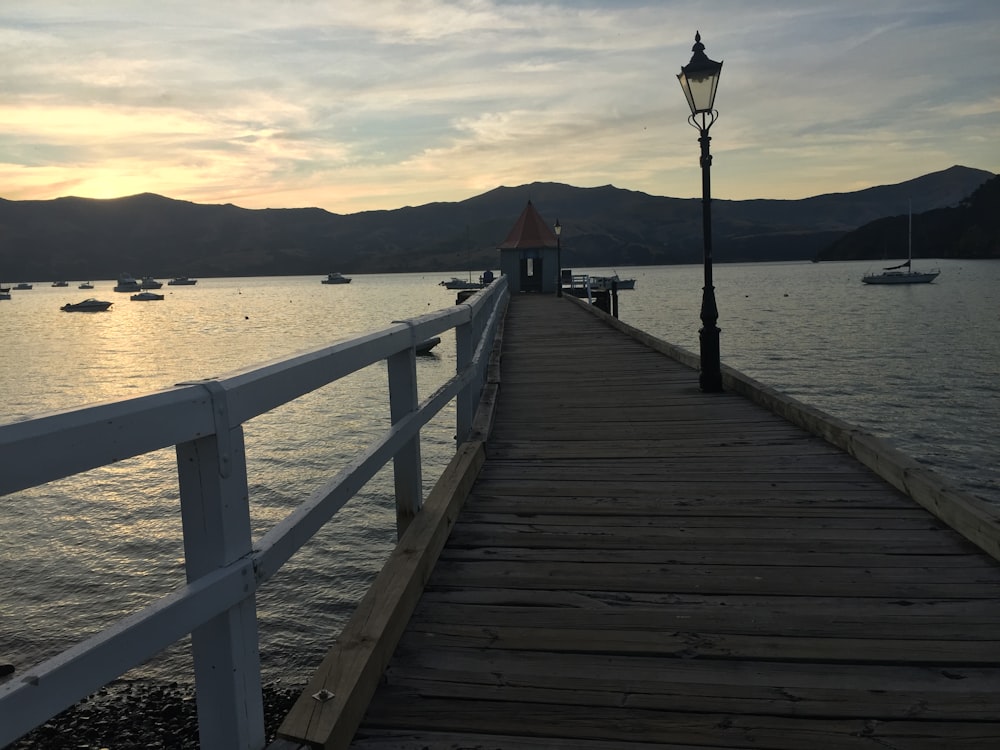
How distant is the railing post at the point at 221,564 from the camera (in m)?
1.79

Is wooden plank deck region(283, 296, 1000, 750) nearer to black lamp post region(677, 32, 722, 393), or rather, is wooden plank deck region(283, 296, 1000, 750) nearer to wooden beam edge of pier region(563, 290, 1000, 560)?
wooden beam edge of pier region(563, 290, 1000, 560)

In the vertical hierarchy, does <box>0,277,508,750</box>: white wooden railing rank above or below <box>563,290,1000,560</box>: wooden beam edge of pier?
above

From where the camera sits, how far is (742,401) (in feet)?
27.7

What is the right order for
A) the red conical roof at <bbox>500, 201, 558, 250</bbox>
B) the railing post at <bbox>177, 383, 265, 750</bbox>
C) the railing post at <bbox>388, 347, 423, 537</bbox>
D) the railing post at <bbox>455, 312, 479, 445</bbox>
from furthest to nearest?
the red conical roof at <bbox>500, 201, 558, 250</bbox> < the railing post at <bbox>455, 312, 479, 445</bbox> < the railing post at <bbox>388, 347, 423, 537</bbox> < the railing post at <bbox>177, 383, 265, 750</bbox>

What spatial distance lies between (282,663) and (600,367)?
6.25 metres

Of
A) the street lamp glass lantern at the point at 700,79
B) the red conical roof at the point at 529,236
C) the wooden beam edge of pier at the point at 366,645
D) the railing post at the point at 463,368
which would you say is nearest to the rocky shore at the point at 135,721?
the railing post at the point at 463,368

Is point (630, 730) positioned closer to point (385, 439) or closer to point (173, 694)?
point (385, 439)

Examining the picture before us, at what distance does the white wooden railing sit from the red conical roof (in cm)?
4016

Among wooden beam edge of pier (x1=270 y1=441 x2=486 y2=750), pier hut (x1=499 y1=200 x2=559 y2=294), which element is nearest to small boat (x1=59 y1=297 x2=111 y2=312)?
pier hut (x1=499 y1=200 x2=559 y2=294)

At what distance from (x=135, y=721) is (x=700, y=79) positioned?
927 centimetres

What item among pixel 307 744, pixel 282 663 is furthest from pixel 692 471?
pixel 282 663

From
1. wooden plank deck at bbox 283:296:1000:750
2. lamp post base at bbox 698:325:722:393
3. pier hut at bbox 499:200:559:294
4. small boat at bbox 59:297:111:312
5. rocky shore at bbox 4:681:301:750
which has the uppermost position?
pier hut at bbox 499:200:559:294

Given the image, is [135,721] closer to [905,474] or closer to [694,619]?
[694,619]

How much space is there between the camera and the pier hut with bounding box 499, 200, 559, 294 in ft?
140
